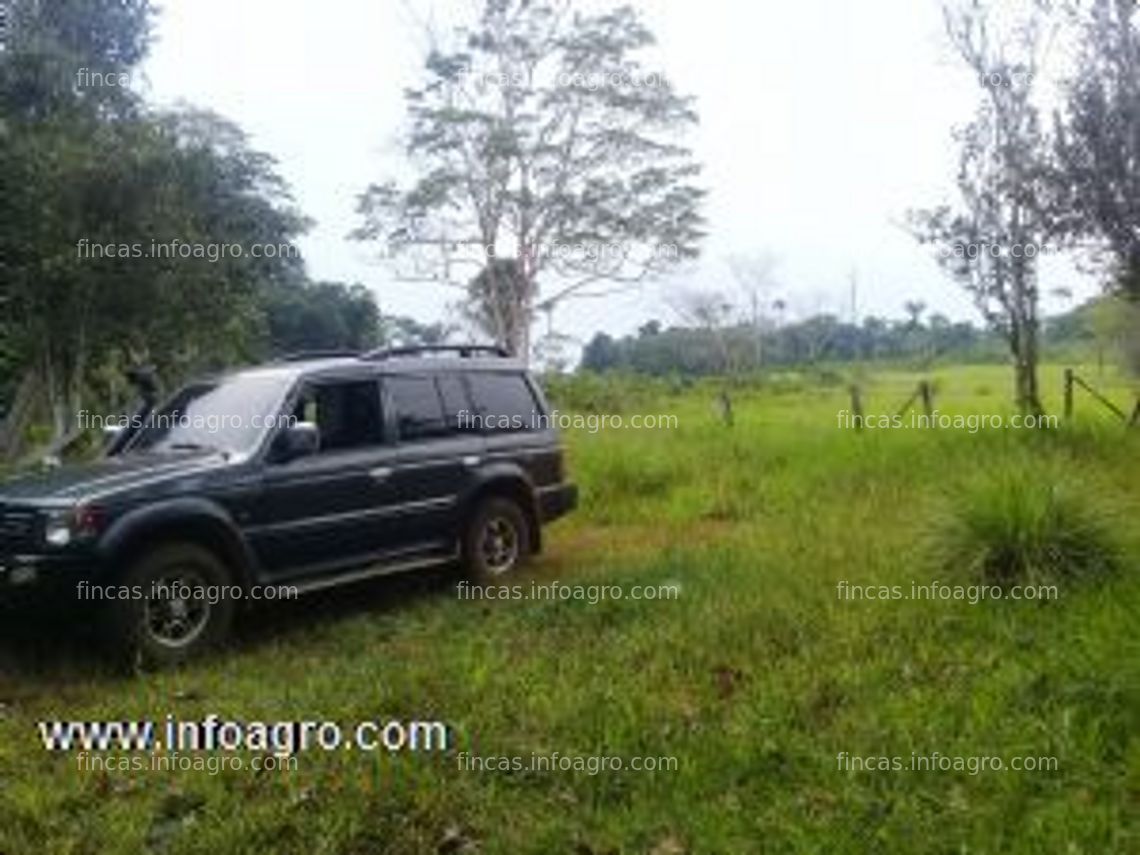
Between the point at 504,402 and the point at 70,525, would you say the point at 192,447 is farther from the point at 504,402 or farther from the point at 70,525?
the point at 504,402

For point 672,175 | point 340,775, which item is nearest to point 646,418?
point 672,175

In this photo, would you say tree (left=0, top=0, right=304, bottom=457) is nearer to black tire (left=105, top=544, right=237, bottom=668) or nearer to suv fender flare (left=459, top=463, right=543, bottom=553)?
suv fender flare (left=459, top=463, right=543, bottom=553)

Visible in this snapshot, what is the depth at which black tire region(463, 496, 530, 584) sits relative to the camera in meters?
9.03

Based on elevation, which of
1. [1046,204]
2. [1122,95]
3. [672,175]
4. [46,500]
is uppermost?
[672,175]

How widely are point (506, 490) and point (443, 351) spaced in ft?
4.06

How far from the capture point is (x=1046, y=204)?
540 inches

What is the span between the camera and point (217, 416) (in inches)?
318

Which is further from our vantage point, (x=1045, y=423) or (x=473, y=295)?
(x=473, y=295)

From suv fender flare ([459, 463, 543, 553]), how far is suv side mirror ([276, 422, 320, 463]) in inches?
61.6

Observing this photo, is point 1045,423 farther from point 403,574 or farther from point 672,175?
point 672,175

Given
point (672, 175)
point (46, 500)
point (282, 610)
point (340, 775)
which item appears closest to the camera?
point (340, 775)

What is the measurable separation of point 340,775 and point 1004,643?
139 inches

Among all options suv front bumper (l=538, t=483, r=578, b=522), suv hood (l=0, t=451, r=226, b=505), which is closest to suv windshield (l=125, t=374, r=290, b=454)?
suv hood (l=0, t=451, r=226, b=505)

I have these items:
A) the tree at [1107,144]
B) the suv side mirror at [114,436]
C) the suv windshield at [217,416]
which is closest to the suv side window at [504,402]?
the suv windshield at [217,416]
